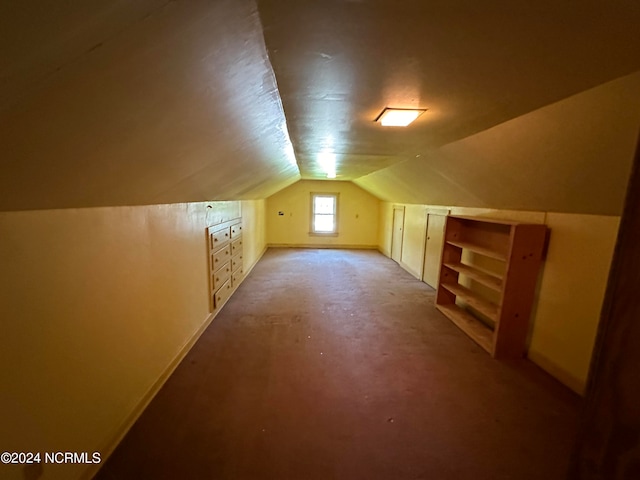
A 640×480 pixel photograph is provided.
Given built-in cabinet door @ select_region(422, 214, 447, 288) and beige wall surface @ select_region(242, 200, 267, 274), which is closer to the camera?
built-in cabinet door @ select_region(422, 214, 447, 288)

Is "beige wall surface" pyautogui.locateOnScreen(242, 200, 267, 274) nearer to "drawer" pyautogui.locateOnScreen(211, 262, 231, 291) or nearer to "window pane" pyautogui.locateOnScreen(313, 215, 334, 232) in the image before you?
"drawer" pyautogui.locateOnScreen(211, 262, 231, 291)

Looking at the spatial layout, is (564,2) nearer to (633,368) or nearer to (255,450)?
(633,368)

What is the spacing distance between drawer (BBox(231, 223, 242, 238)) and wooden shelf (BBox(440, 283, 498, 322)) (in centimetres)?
298

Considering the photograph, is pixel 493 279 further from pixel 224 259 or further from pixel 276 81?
pixel 224 259

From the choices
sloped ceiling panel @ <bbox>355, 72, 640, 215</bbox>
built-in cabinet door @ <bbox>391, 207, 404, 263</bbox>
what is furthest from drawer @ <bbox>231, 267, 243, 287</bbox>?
built-in cabinet door @ <bbox>391, 207, 404, 263</bbox>

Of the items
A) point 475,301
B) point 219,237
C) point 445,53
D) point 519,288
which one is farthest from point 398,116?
point 219,237

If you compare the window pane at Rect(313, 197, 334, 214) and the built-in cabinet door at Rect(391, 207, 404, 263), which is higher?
the window pane at Rect(313, 197, 334, 214)

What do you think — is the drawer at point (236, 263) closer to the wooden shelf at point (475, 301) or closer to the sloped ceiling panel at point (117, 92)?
the sloped ceiling panel at point (117, 92)

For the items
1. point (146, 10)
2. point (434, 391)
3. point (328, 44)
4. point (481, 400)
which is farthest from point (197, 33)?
point (481, 400)

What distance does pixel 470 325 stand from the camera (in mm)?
3072

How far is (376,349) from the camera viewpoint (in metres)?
2.67

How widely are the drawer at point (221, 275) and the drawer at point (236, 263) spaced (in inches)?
6.3

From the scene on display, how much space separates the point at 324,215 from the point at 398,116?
6.29 metres

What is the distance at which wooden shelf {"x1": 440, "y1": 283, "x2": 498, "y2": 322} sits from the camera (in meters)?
2.73
